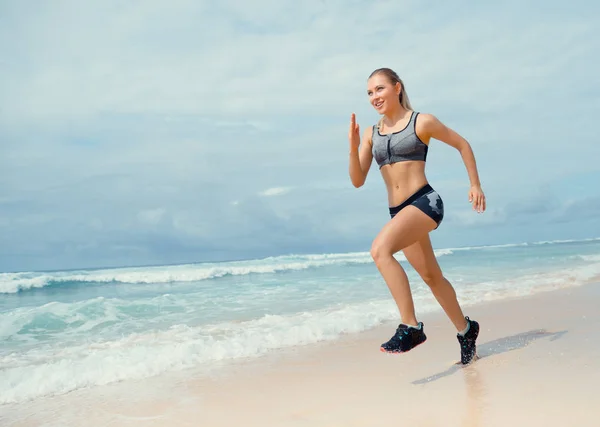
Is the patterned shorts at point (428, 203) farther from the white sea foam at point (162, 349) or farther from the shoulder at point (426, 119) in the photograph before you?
the white sea foam at point (162, 349)

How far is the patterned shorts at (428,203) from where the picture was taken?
13.0ft

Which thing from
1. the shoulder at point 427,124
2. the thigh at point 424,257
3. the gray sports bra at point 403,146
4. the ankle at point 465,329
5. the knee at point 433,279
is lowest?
the ankle at point 465,329

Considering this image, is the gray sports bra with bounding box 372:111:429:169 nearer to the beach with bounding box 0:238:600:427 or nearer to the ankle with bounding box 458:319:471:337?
the ankle with bounding box 458:319:471:337

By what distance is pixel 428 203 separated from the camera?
397 centimetres

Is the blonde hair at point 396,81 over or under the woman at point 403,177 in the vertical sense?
over

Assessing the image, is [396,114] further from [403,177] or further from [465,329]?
[465,329]

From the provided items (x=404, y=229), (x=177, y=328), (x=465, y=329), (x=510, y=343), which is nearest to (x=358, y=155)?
(x=404, y=229)

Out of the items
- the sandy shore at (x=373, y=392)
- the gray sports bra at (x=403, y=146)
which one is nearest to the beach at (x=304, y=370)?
the sandy shore at (x=373, y=392)

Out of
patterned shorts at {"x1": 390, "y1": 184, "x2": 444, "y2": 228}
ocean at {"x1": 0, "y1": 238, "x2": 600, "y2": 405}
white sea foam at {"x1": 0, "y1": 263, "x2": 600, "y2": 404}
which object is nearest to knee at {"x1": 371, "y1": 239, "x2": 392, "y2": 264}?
patterned shorts at {"x1": 390, "y1": 184, "x2": 444, "y2": 228}

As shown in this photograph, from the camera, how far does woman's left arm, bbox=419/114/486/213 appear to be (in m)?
3.97

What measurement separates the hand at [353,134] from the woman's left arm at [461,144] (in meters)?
0.47

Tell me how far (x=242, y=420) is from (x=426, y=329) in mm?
3761

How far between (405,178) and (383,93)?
65cm

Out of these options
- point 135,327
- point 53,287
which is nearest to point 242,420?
point 135,327
